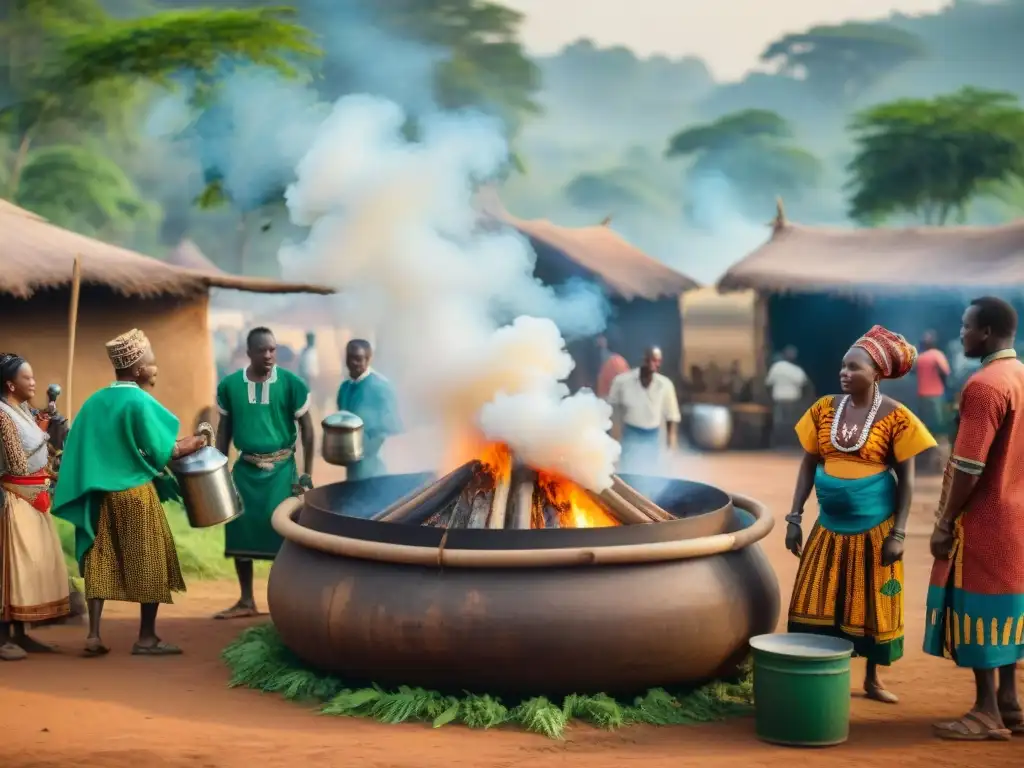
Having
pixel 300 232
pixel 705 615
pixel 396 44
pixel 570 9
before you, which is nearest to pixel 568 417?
pixel 705 615

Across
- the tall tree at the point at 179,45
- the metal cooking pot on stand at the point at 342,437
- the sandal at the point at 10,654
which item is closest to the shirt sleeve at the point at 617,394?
the metal cooking pot on stand at the point at 342,437

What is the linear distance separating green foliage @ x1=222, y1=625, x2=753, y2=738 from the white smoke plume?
4.74 ft

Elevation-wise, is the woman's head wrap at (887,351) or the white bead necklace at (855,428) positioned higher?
the woman's head wrap at (887,351)

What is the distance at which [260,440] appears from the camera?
8203 millimetres

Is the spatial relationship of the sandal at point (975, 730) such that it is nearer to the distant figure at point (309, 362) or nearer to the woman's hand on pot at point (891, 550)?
the woman's hand on pot at point (891, 550)

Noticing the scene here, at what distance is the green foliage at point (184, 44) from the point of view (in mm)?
22344

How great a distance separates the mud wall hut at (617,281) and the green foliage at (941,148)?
44.4 ft

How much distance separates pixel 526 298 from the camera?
8711 millimetres

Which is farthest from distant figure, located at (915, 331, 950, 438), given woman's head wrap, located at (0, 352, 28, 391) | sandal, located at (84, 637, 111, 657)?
woman's head wrap, located at (0, 352, 28, 391)

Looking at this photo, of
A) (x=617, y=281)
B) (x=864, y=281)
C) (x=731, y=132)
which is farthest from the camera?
(x=731, y=132)

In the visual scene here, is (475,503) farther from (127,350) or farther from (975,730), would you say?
(975,730)

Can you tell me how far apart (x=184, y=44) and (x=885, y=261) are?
1170 centimetres

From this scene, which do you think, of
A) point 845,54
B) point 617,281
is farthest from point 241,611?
point 845,54

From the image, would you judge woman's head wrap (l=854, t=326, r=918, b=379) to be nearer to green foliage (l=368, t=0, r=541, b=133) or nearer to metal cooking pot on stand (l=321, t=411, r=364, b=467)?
metal cooking pot on stand (l=321, t=411, r=364, b=467)
